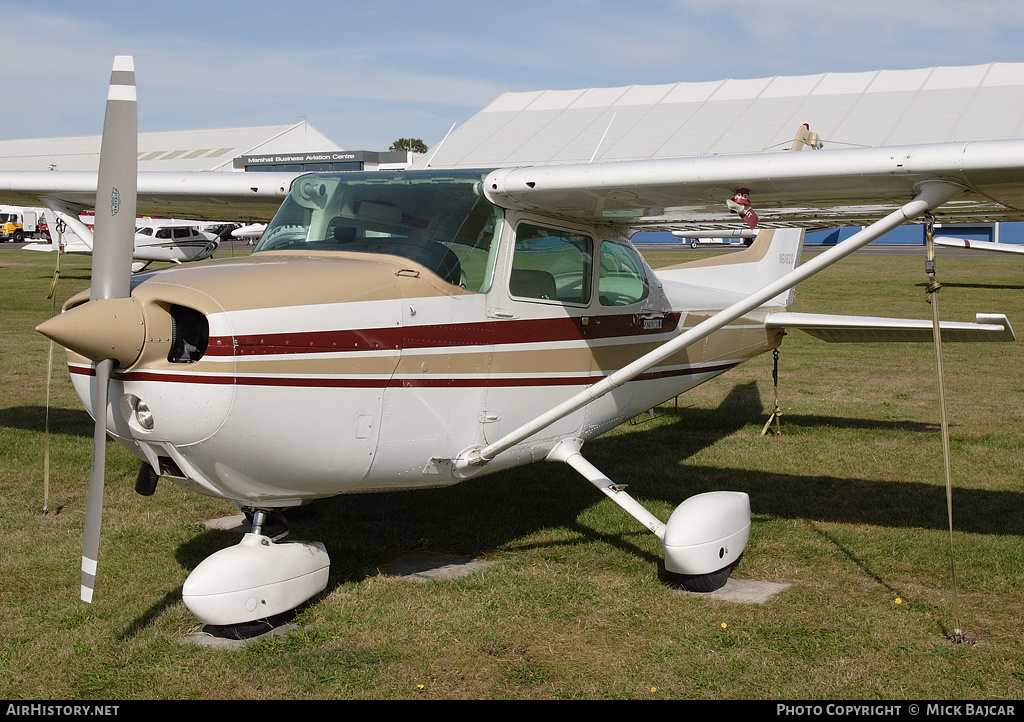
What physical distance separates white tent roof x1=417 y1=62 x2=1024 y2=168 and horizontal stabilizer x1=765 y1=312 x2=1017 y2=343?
3697cm

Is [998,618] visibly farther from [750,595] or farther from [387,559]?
[387,559]

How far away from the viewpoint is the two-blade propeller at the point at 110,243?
400 centimetres

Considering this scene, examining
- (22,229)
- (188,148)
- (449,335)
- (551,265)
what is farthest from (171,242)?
(188,148)

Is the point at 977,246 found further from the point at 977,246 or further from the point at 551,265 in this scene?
the point at 551,265

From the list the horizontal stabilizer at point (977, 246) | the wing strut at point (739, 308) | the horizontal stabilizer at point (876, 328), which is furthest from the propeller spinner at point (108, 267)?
the horizontal stabilizer at point (977, 246)

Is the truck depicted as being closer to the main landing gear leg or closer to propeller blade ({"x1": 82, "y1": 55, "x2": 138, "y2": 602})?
propeller blade ({"x1": 82, "y1": 55, "x2": 138, "y2": 602})

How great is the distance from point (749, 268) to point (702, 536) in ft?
13.9

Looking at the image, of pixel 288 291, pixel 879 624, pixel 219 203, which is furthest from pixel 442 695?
pixel 219 203

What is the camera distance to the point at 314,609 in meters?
4.97

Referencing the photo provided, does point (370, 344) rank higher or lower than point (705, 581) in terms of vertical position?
higher

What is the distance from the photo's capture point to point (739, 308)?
5.03 metres

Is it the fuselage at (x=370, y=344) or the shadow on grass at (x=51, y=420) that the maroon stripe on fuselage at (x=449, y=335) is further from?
the shadow on grass at (x=51, y=420)
